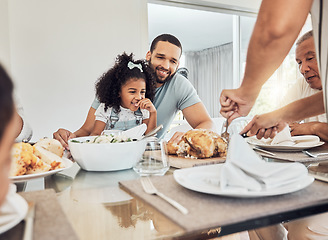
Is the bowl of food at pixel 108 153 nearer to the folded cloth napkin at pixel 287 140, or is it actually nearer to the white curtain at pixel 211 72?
the folded cloth napkin at pixel 287 140

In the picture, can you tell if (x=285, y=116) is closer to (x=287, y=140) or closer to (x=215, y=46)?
(x=287, y=140)

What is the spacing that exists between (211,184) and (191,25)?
17.8 feet

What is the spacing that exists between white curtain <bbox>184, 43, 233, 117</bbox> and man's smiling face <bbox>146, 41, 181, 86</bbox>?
174 inches

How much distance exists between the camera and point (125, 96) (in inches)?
86.0

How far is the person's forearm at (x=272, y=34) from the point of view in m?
0.73

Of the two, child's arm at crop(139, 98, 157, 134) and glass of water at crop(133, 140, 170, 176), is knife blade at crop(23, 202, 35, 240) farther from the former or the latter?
child's arm at crop(139, 98, 157, 134)

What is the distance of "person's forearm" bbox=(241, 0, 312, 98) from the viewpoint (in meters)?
0.73

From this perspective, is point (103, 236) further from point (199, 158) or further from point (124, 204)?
point (199, 158)

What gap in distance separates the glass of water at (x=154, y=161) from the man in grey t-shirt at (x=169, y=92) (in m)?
1.31

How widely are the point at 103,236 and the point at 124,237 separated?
0.03m

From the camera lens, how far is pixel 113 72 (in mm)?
2352

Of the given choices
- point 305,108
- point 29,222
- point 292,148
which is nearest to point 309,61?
point 305,108

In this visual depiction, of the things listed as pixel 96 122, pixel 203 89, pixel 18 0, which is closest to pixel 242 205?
pixel 96 122

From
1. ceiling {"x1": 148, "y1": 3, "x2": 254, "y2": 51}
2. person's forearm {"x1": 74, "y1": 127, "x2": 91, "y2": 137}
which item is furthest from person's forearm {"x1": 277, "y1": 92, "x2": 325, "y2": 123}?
ceiling {"x1": 148, "y1": 3, "x2": 254, "y2": 51}
